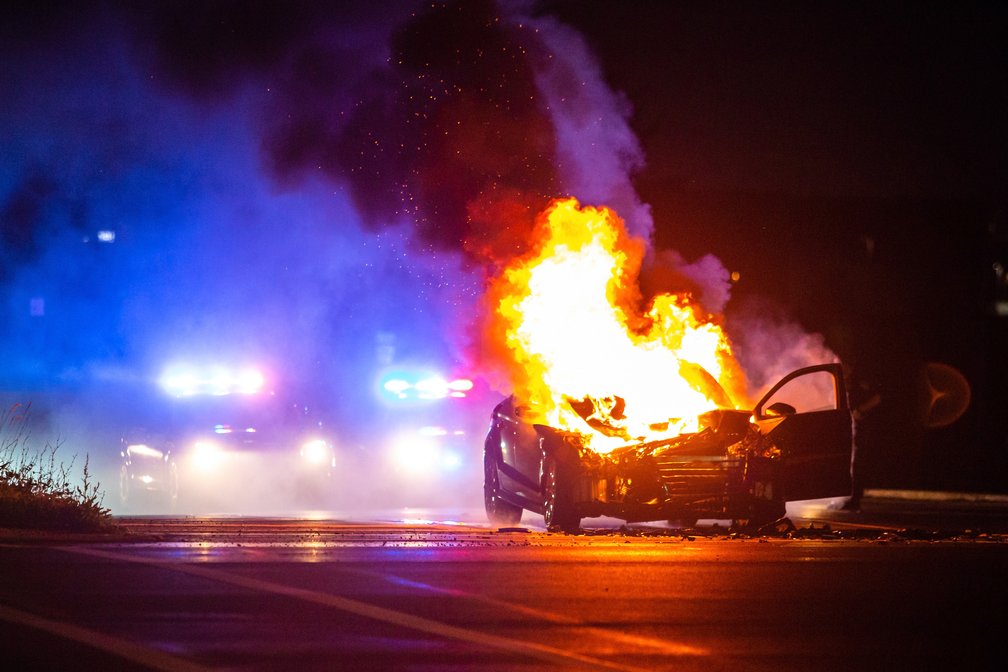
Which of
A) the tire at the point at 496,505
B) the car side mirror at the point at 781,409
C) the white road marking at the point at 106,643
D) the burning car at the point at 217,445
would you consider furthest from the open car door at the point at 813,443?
the burning car at the point at 217,445

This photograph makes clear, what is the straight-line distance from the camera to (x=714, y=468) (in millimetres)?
12984

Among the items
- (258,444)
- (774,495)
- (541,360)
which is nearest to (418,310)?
(258,444)

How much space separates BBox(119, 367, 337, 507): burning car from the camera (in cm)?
1977

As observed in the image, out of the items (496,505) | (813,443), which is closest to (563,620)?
(813,443)

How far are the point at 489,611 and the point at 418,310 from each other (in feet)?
82.5

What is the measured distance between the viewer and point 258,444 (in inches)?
790

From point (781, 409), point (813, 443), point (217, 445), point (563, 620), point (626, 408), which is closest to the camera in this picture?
point (563, 620)

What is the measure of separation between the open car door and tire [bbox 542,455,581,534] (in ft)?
6.85

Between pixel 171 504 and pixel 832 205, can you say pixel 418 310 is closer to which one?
pixel 171 504

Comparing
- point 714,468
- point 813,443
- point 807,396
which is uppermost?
point 807,396

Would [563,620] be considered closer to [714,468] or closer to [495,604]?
[495,604]

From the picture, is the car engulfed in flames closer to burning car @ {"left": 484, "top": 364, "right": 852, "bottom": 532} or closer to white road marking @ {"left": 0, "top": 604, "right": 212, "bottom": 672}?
burning car @ {"left": 484, "top": 364, "right": 852, "bottom": 532}

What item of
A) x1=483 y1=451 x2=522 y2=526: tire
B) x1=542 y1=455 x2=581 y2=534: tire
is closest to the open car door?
x1=542 y1=455 x2=581 y2=534: tire

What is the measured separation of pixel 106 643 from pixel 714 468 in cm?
775
